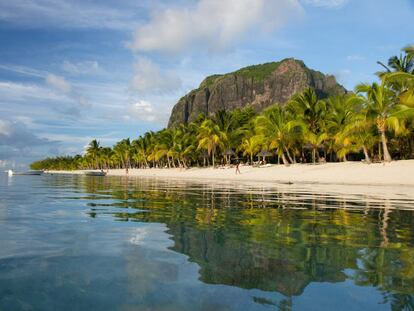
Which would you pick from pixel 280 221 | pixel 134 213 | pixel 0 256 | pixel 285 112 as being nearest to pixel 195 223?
pixel 280 221

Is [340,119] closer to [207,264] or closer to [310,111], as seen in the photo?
[310,111]

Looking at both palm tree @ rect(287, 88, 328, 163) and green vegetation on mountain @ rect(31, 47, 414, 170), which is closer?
green vegetation on mountain @ rect(31, 47, 414, 170)

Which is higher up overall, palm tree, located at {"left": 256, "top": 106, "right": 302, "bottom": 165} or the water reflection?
palm tree, located at {"left": 256, "top": 106, "right": 302, "bottom": 165}

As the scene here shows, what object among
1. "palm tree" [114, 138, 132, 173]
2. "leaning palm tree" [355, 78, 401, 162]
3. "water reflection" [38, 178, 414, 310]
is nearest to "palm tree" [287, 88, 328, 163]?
"leaning palm tree" [355, 78, 401, 162]

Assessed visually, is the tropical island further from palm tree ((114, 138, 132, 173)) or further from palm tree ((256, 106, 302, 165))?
palm tree ((114, 138, 132, 173))

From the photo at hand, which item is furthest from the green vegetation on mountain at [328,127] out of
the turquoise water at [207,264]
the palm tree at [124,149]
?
the palm tree at [124,149]

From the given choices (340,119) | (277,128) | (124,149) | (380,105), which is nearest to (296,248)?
(380,105)

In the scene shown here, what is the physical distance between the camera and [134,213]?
423 inches

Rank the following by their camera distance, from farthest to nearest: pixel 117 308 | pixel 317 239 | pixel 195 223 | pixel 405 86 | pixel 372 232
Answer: pixel 405 86
pixel 195 223
pixel 372 232
pixel 317 239
pixel 117 308

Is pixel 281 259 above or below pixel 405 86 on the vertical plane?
below

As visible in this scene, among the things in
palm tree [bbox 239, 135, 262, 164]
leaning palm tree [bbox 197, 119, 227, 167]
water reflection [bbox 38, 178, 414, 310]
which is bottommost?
water reflection [bbox 38, 178, 414, 310]

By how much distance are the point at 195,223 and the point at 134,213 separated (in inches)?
112

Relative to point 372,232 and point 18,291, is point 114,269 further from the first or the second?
point 372,232

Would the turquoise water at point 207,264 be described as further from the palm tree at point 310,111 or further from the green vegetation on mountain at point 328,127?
the palm tree at point 310,111
